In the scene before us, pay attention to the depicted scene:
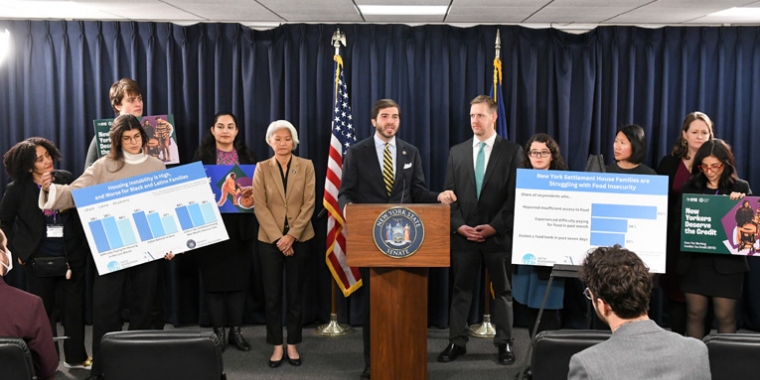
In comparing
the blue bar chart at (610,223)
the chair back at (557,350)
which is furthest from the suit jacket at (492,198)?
the chair back at (557,350)

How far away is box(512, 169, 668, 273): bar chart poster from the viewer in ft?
12.9

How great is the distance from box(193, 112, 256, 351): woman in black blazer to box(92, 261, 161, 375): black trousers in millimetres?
685

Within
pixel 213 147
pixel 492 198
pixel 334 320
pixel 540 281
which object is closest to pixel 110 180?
pixel 213 147

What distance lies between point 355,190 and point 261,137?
4.97 ft

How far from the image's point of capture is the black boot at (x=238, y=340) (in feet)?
17.0

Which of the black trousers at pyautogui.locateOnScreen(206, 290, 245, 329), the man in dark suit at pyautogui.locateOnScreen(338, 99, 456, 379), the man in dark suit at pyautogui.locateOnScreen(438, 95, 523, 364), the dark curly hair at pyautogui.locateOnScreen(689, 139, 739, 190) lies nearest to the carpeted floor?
the man in dark suit at pyautogui.locateOnScreen(438, 95, 523, 364)

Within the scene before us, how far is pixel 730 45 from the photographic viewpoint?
5.85 meters

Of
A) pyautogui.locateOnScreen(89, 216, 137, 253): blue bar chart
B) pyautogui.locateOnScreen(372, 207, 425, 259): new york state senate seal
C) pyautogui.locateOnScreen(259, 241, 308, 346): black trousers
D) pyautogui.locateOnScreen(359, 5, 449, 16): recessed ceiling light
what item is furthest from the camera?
pyautogui.locateOnScreen(359, 5, 449, 16): recessed ceiling light

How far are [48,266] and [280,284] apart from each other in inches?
56.4

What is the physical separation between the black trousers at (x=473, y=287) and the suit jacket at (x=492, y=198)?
68mm

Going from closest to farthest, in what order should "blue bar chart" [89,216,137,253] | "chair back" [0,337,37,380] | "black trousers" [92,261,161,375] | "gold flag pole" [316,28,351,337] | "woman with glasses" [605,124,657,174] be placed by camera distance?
"chair back" [0,337,37,380] < "blue bar chart" [89,216,137,253] < "black trousers" [92,261,161,375] < "woman with glasses" [605,124,657,174] < "gold flag pole" [316,28,351,337]

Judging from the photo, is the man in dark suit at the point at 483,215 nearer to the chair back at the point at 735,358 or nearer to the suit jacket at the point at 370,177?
the suit jacket at the point at 370,177

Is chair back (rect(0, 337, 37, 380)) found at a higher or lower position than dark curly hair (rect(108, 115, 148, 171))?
lower

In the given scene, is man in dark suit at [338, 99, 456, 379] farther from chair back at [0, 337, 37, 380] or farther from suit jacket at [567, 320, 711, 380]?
suit jacket at [567, 320, 711, 380]
